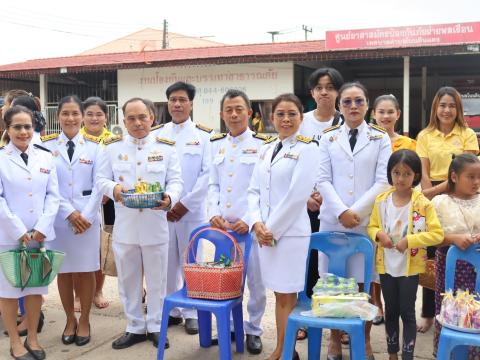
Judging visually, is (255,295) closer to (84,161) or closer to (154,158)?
(154,158)

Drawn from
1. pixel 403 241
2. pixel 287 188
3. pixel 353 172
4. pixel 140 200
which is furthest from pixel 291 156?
pixel 140 200

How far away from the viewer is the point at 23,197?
3.80 m

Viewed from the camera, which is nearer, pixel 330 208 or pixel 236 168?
pixel 330 208

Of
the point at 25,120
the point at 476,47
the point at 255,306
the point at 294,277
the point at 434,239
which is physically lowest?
the point at 255,306

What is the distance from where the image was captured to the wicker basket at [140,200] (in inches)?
140

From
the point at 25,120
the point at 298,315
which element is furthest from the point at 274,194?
the point at 25,120

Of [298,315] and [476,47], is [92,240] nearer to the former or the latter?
[298,315]

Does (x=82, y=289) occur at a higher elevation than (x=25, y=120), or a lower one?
lower

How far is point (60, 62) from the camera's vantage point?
19.3 meters

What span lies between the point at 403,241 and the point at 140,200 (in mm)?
1644

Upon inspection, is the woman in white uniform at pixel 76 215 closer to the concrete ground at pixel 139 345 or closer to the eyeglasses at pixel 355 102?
the concrete ground at pixel 139 345

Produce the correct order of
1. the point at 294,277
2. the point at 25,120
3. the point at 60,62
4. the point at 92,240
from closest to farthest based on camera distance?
the point at 294,277 → the point at 25,120 → the point at 92,240 → the point at 60,62

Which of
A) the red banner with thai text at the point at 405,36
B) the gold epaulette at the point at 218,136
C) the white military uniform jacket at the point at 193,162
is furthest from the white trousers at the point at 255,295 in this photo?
the red banner with thai text at the point at 405,36

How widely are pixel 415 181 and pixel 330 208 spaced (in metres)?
0.59
